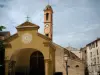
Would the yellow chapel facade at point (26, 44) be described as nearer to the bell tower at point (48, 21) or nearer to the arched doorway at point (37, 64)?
the arched doorway at point (37, 64)

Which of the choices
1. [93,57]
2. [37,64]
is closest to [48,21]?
[93,57]

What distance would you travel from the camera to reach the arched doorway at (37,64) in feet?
123

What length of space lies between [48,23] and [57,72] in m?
17.1

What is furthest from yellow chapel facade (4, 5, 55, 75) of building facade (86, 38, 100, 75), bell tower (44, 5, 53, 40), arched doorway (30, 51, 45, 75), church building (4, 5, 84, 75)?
building facade (86, 38, 100, 75)

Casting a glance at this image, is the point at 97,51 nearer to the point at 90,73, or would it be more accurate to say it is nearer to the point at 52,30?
the point at 90,73

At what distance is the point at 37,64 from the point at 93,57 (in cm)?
3108

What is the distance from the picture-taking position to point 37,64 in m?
37.9

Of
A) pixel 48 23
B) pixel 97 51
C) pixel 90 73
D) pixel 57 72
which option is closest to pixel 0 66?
pixel 57 72

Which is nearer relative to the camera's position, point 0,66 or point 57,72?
point 0,66

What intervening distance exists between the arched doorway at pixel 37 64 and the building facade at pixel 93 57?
2696 centimetres

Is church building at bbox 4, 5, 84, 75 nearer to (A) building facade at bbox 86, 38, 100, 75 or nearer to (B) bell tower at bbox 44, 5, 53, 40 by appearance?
(B) bell tower at bbox 44, 5, 53, 40

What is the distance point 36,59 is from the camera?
38.4 metres

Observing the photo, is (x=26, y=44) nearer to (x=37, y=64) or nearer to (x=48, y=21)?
(x=37, y=64)

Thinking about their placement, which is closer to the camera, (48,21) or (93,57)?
(48,21)
